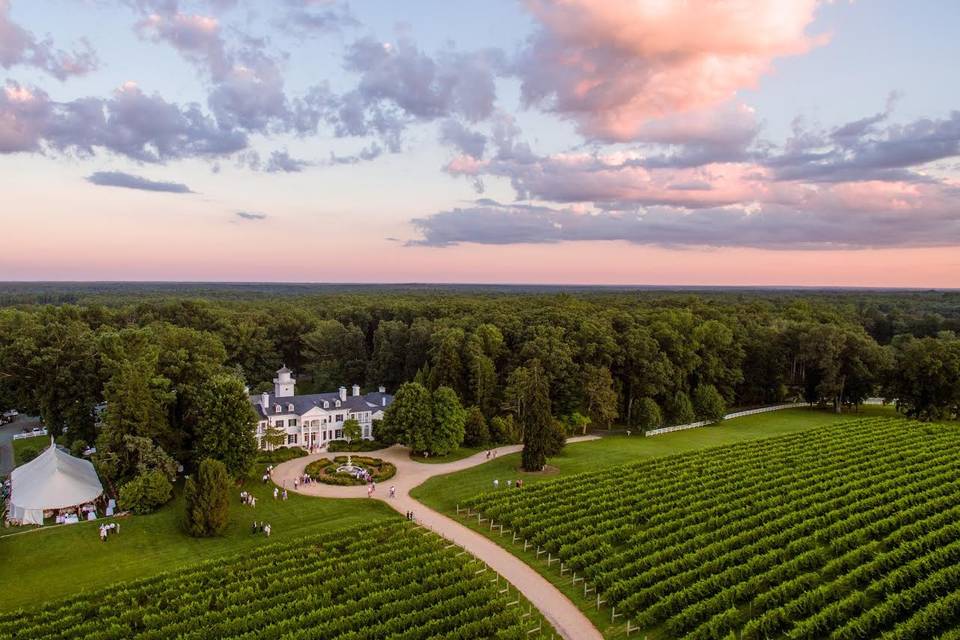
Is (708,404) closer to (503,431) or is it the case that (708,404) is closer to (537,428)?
(503,431)

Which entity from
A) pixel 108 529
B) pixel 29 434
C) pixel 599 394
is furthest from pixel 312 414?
pixel 29 434

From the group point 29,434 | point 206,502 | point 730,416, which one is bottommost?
point 730,416

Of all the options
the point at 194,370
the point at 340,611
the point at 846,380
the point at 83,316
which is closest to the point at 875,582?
the point at 340,611

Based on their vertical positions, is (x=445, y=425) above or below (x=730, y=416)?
above

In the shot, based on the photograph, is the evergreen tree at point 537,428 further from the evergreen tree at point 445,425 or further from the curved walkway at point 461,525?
the evergreen tree at point 445,425

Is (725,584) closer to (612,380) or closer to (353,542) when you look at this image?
(353,542)

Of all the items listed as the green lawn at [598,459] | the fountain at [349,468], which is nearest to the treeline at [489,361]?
the green lawn at [598,459]
